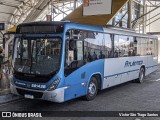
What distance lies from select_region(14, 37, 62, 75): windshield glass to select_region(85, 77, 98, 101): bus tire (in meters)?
1.95

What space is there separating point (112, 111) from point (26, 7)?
2533 centimetres

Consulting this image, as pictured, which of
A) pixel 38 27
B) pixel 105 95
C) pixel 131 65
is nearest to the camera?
pixel 38 27

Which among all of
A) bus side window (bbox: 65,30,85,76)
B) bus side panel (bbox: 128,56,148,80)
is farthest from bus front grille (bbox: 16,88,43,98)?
bus side panel (bbox: 128,56,148,80)

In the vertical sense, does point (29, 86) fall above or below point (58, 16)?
below

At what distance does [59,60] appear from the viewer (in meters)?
8.19

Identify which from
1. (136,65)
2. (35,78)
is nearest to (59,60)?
(35,78)

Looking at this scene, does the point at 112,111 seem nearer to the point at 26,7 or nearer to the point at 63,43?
the point at 63,43

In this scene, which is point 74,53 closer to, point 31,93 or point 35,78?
point 35,78

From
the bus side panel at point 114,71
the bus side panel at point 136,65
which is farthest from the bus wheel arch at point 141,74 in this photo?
the bus side panel at point 114,71

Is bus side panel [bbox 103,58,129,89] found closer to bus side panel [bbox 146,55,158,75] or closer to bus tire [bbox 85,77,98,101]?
bus tire [bbox 85,77,98,101]

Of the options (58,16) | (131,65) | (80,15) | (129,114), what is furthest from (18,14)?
(129,114)

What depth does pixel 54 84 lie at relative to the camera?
318 inches

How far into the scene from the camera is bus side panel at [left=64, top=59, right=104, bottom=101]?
8500 millimetres

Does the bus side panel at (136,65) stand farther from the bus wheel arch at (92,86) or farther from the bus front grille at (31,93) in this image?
the bus front grille at (31,93)
